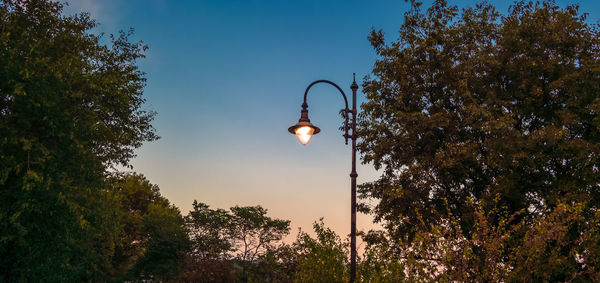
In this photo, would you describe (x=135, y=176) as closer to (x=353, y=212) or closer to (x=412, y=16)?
(x=412, y=16)

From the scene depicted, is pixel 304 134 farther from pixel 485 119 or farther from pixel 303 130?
pixel 485 119

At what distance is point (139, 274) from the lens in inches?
1693

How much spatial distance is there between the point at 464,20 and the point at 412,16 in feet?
8.77

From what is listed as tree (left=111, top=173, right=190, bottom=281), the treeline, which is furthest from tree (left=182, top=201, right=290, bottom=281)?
the treeline

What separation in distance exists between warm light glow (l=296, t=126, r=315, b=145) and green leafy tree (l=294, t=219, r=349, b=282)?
12.0 feet

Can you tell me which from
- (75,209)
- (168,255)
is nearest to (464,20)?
(75,209)

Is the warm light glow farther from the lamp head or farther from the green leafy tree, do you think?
the green leafy tree

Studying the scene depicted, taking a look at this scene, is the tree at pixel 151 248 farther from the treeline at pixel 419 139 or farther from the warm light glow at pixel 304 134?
the warm light glow at pixel 304 134

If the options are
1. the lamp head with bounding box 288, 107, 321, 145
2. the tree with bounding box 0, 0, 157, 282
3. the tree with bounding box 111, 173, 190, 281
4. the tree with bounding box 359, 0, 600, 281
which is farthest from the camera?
the tree with bounding box 111, 173, 190, 281

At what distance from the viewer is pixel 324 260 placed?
1298cm

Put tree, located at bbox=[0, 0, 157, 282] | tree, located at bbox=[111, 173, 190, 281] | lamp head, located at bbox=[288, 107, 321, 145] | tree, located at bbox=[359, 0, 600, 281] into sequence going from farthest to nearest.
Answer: tree, located at bbox=[111, 173, 190, 281] < tree, located at bbox=[359, 0, 600, 281] < tree, located at bbox=[0, 0, 157, 282] < lamp head, located at bbox=[288, 107, 321, 145]

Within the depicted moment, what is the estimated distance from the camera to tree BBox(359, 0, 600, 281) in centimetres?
1917

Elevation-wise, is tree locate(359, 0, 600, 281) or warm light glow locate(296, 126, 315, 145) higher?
tree locate(359, 0, 600, 281)

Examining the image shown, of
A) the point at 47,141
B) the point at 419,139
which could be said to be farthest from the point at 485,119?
the point at 47,141
